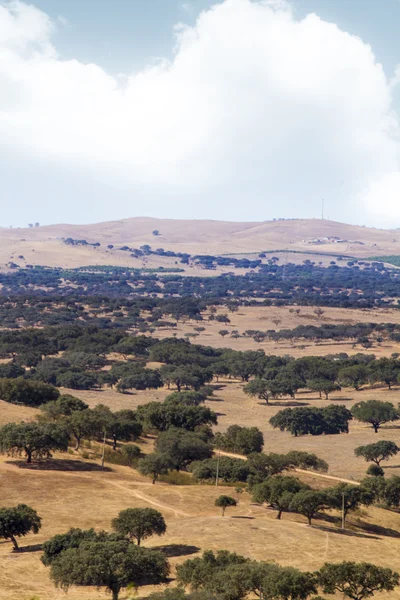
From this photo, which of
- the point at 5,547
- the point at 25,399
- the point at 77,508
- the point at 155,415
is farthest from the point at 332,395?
the point at 5,547

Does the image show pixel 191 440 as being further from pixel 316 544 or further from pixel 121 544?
pixel 121 544

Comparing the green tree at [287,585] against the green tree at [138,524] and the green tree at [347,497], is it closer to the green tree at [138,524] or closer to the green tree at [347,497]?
the green tree at [138,524]

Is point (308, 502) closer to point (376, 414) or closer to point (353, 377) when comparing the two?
point (376, 414)

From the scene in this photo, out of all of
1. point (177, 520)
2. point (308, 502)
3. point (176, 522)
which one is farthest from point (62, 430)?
point (308, 502)

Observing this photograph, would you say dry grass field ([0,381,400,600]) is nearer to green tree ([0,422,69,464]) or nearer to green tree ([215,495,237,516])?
green tree ([215,495,237,516])

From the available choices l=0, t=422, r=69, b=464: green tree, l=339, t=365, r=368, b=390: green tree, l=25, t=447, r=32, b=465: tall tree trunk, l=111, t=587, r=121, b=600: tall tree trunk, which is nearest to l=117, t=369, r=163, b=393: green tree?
l=339, t=365, r=368, b=390: green tree

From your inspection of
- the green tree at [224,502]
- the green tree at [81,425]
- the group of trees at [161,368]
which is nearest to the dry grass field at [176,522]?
the green tree at [224,502]
